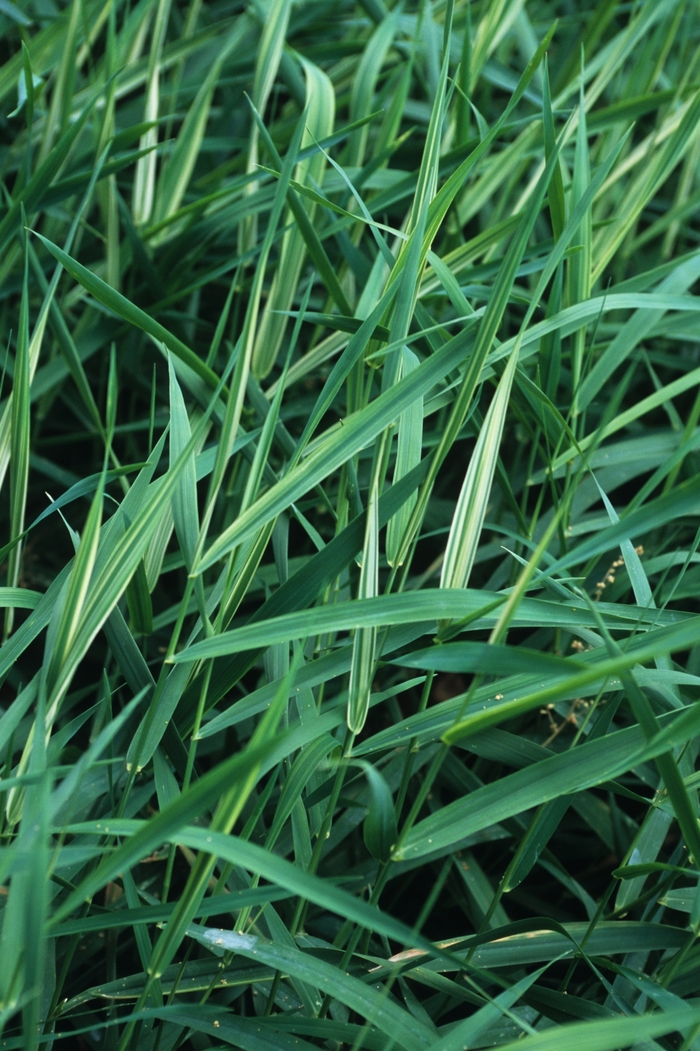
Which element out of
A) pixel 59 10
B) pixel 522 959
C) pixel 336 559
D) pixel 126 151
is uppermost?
pixel 59 10

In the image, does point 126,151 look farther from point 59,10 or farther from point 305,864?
point 305,864

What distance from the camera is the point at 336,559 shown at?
523mm

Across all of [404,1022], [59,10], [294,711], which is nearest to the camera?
[404,1022]

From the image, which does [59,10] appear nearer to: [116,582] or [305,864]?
[116,582]

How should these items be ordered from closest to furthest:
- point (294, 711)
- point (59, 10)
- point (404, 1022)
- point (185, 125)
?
point (404, 1022) < point (294, 711) < point (185, 125) < point (59, 10)

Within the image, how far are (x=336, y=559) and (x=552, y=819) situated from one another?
22cm

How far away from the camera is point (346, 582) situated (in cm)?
63

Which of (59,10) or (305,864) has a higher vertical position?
(59,10)

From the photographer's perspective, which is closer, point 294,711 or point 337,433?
point 337,433

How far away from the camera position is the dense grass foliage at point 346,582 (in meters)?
0.47

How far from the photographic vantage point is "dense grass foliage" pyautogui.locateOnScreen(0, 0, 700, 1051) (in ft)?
1.54

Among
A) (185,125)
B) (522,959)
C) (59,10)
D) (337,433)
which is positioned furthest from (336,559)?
(59,10)

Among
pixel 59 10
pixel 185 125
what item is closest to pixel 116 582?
pixel 185 125

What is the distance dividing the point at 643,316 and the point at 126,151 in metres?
0.63
